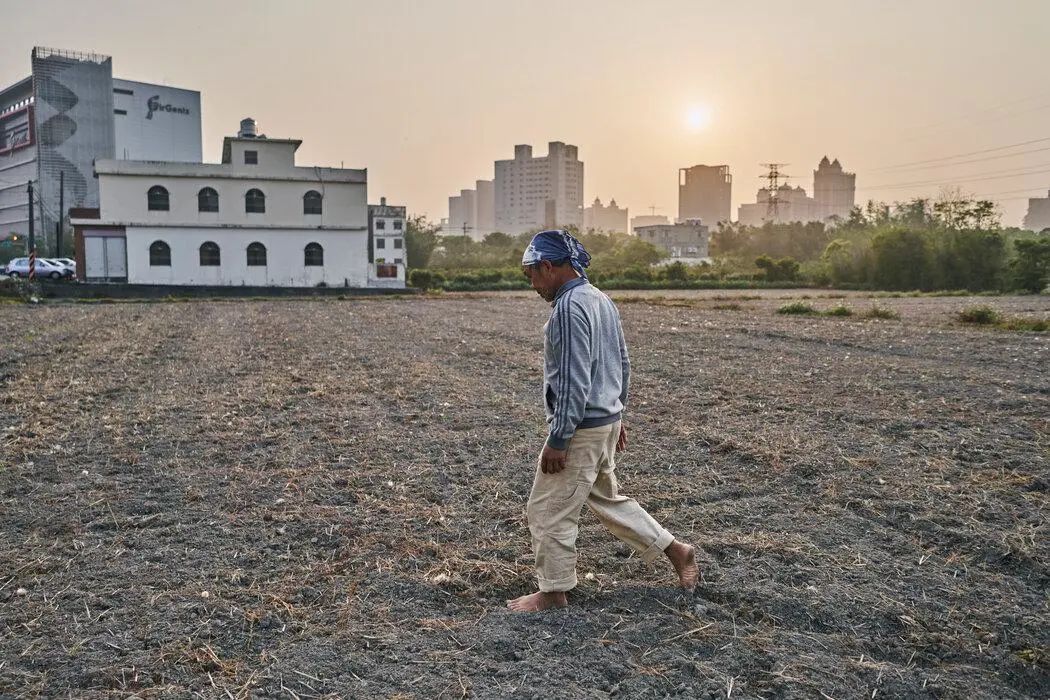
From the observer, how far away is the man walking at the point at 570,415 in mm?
3508

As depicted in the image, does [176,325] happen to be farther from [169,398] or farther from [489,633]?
[489,633]

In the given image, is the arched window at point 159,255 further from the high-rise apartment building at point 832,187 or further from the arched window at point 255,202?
the high-rise apartment building at point 832,187

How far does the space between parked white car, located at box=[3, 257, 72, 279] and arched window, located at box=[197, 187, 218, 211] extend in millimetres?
8116

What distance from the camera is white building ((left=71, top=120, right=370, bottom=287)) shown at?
143 ft

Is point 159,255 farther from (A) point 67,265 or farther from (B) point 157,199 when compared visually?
(A) point 67,265

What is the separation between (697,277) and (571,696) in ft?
182

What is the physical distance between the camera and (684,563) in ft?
12.9

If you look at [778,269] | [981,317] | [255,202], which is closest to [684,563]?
[981,317]

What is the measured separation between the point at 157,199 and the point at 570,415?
151 ft

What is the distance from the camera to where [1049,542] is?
4508 mm

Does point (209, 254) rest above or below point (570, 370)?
above

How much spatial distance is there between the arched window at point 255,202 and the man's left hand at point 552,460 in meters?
45.7

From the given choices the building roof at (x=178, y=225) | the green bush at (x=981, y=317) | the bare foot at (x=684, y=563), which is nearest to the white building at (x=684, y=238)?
the building roof at (x=178, y=225)

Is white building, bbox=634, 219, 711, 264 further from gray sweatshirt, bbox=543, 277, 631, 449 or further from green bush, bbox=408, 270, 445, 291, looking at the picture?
gray sweatshirt, bbox=543, 277, 631, 449
